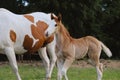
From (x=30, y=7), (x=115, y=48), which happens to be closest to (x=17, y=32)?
(x=30, y=7)

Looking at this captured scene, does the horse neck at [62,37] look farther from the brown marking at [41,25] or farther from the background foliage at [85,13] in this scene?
the background foliage at [85,13]

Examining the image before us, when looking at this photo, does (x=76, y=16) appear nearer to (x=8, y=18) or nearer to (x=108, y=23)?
(x=108, y=23)

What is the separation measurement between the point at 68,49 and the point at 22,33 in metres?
1.14

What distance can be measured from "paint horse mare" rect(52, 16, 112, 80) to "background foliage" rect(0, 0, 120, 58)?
7.33 meters

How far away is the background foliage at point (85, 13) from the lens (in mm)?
17344

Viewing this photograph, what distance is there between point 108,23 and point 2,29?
12.8 m

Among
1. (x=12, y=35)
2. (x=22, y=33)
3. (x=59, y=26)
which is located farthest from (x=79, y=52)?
(x=12, y=35)

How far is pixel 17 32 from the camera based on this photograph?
8.84 meters

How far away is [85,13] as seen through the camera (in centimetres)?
1738

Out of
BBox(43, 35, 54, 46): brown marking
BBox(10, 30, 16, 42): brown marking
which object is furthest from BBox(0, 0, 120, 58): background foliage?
BBox(10, 30, 16, 42): brown marking

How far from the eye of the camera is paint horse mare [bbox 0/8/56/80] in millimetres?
8570

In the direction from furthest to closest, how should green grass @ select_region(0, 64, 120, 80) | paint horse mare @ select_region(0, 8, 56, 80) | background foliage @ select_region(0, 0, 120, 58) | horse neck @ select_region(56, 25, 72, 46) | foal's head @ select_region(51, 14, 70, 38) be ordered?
background foliage @ select_region(0, 0, 120, 58) < green grass @ select_region(0, 64, 120, 80) < horse neck @ select_region(56, 25, 72, 46) < foal's head @ select_region(51, 14, 70, 38) < paint horse mare @ select_region(0, 8, 56, 80)

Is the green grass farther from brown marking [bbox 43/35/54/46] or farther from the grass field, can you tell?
brown marking [bbox 43/35/54/46]

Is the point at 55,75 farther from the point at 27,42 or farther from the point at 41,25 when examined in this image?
the point at 27,42
